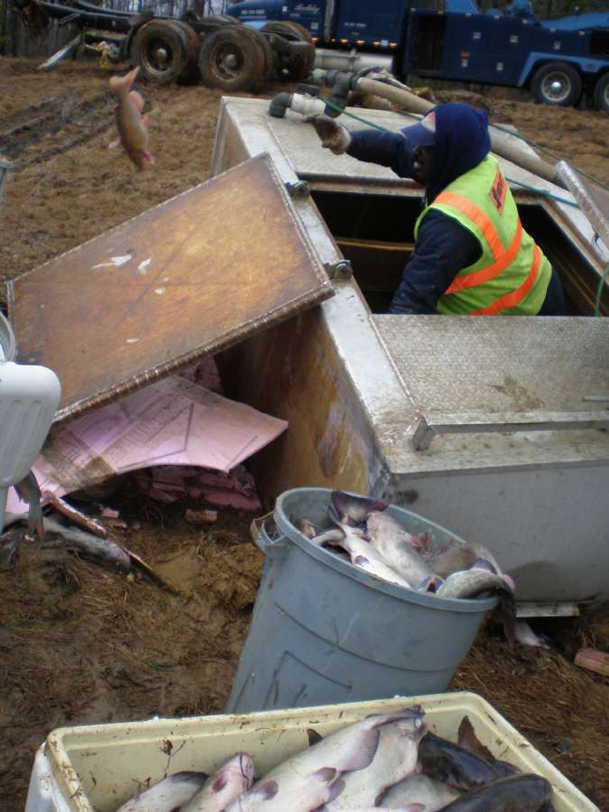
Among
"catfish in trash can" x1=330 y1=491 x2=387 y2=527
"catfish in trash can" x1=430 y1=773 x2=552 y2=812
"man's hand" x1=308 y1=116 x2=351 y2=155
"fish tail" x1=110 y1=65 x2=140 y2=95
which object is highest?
"fish tail" x1=110 y1=65 x2=140 y2=95

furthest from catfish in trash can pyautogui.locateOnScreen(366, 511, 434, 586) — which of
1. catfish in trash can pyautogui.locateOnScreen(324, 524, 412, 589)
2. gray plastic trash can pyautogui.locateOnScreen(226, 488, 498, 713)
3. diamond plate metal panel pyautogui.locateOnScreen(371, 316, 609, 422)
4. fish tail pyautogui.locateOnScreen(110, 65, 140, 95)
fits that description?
fish tail pyautogui.locateOnScreen(110, 65, 140, 95)

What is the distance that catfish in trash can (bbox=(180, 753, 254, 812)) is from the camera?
1.88 metres

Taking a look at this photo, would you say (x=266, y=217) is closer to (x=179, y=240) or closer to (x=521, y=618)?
(x=179, y=240)

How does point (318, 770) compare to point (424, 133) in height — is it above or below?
below

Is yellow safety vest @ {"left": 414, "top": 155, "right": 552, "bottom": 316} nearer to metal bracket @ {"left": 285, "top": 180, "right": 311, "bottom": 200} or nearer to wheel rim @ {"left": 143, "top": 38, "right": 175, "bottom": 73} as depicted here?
metal bracket @ {"left": 285, "top": 180, "right": 311, "bottom": 200}

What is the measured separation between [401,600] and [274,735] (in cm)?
46

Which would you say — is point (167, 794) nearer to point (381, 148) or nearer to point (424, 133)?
point (424, 133)

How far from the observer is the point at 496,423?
299 cm

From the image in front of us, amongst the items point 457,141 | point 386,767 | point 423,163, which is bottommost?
point 386,767

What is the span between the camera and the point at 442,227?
151 inches

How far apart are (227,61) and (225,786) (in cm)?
1232

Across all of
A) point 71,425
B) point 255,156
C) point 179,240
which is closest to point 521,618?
point 71,425

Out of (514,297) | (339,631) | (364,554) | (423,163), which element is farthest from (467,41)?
(339,631)

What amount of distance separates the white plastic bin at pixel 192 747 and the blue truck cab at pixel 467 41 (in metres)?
15.6
